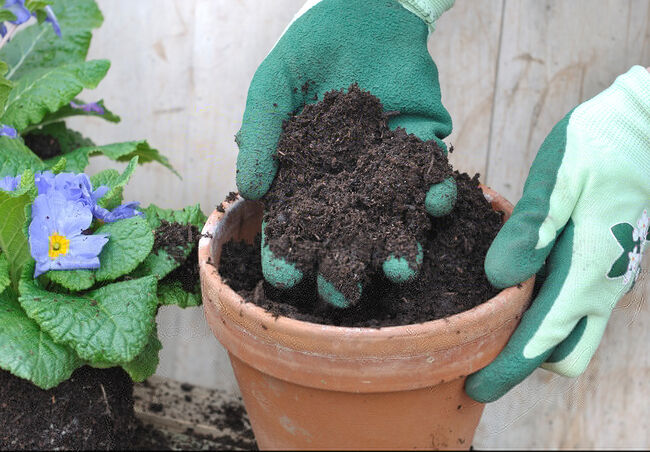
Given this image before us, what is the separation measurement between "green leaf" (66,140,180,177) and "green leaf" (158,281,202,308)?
11.0 inches

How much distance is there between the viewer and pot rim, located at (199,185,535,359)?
888 mm

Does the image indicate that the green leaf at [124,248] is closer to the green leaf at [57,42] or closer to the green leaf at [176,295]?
the green leaf at [176,295]

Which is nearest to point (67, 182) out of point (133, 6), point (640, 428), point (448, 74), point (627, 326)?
point (133, 6)

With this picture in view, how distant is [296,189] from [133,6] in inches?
32.2

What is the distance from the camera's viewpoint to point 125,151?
141 cm

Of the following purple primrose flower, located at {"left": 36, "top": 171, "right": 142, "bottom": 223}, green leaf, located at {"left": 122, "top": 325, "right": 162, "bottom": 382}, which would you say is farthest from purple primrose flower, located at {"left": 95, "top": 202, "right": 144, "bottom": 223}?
green leaf, located at {"left": 122, "top": 325, "right": 162, "bottom": 382}

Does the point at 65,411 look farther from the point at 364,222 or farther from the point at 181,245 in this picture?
the point at 364,222

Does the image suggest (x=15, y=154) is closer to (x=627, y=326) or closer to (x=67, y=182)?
(x=67, y=182)

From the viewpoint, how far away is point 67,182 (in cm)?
125

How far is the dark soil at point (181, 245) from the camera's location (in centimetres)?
131

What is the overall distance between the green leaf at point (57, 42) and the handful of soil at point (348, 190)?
719mm

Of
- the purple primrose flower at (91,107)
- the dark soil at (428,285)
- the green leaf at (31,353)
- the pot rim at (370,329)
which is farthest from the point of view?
the purple primrose flower at (91,107)

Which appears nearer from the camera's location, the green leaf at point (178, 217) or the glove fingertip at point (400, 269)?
the glove fingertip at point (400, 269)

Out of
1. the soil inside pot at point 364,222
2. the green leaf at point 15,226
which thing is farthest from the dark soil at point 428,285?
the green leaf at point 15,226
